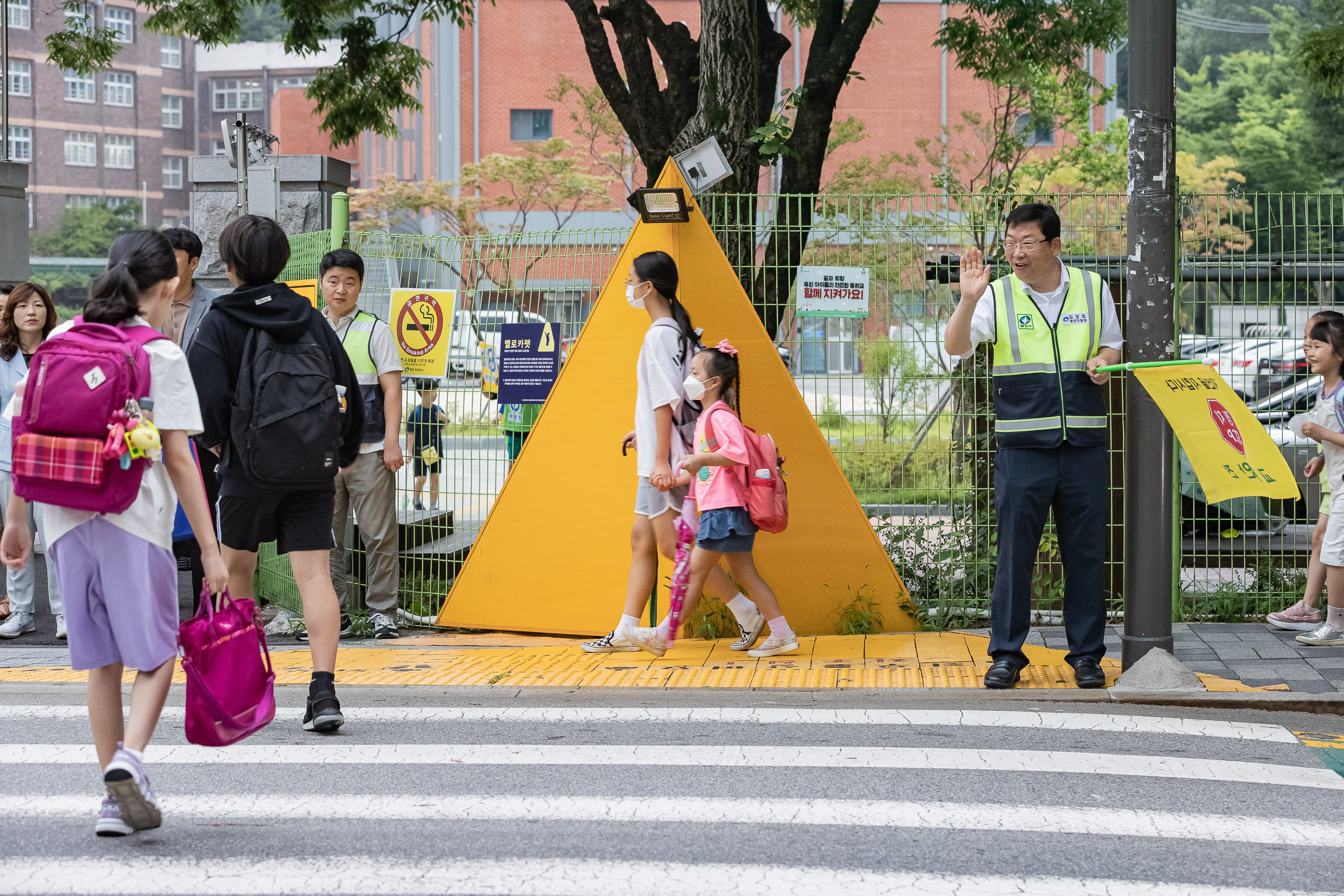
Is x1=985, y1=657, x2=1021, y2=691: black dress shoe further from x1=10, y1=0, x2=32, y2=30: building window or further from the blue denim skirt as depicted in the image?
x1=10, y1=0, x2=32, y2=30: building window

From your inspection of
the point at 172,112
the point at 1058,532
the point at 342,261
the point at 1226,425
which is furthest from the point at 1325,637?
the point at 172,112

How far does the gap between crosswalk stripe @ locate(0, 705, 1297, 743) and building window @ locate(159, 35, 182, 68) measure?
83.0 m

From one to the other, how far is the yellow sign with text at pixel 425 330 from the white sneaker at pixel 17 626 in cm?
269

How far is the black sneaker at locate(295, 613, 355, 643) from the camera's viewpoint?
7.52 m

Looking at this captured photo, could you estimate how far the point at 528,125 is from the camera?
156 feet

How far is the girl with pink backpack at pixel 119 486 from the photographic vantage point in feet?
12.2

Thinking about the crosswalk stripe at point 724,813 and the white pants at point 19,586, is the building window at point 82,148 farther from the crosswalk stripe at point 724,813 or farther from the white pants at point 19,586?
the crosswalk stripe at point 724,813

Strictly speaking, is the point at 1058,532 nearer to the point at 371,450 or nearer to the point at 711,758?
the point at 711,758

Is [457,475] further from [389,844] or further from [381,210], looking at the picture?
[381,210]

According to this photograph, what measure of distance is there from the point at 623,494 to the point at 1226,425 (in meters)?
3.16

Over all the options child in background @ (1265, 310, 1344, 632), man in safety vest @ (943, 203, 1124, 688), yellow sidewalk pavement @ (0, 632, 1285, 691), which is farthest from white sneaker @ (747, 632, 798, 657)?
child in background @ (1265, 310, 1344, 632)

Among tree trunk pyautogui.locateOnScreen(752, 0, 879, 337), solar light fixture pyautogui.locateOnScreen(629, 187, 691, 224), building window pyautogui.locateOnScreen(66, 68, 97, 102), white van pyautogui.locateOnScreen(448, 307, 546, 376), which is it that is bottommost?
white van pyautogui.locateOnScreen(448, 307, 546, 376)

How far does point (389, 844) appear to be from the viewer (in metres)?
3.84

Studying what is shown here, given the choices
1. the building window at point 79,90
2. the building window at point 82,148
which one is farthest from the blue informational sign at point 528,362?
the building window at point 82,148
